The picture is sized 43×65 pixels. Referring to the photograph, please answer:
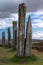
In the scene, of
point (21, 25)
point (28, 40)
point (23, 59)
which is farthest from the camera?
point (28, 40)

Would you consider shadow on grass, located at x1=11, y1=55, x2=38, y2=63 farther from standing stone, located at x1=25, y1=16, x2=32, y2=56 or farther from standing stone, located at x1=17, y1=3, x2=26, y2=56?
standing stone, located at x1=17, y1=3, x2=26, y2=56

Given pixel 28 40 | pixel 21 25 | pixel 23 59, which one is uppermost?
pixel 21 25

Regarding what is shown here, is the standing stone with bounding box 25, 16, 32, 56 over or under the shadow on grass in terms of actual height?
over

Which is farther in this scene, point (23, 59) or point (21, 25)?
point (21, 25)

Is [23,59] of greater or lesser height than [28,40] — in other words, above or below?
below

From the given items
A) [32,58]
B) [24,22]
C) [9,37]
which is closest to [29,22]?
[24,22]

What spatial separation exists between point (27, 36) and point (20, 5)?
274cm

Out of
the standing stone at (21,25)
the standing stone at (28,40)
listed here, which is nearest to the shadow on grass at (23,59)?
the standing stone at (28,40)

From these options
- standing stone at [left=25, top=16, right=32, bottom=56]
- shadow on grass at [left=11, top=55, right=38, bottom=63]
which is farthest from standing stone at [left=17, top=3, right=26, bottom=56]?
shadow on grass at [left=11, top=55, right=38, bottom=63]

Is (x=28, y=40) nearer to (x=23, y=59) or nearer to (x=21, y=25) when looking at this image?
(x=21, y=25)

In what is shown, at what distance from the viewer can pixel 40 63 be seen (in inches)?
690

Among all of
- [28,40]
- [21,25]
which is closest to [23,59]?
[28,40]

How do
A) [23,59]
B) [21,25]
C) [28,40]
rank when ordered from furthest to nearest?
[28,40], [21,25], [23,59]

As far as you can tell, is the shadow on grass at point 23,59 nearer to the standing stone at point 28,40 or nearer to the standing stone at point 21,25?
the standing stone at point 28,40
